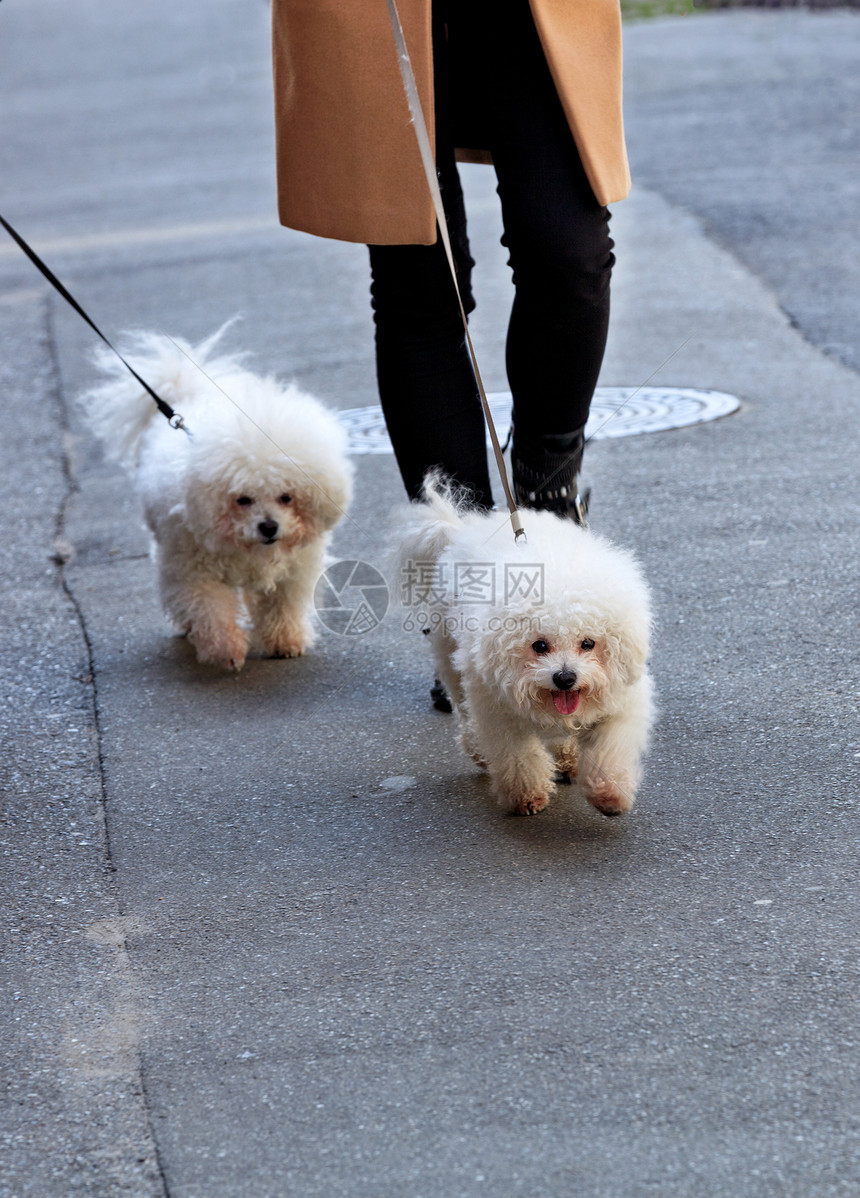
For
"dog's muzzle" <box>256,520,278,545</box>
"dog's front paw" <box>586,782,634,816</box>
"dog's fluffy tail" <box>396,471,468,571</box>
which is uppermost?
"dog's fluffy tail" <box>396,471,468,571</box>

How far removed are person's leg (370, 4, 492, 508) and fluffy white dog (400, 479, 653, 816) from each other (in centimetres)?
25

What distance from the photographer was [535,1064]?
2.10 m

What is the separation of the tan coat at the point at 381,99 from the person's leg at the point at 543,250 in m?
0.06

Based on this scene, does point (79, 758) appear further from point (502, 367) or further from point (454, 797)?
point (502, 367)

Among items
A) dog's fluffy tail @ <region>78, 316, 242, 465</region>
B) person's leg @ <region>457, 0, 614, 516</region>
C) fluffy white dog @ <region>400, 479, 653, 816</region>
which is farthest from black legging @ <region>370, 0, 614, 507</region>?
dog's fluffy tail @ <region>78, 316, 242, 465</region>

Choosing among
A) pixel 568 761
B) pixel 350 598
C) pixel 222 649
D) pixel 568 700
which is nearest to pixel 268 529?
pixel 222 649

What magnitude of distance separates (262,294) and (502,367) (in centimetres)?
229

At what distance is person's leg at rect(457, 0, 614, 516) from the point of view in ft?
9.54

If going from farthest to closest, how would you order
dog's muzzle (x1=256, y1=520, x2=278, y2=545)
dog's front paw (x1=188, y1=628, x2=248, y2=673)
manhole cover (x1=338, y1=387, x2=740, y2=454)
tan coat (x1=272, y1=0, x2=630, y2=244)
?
manhole cover (x1=338, y1=387, x2=740, y2=454) < dog's front paw (x1=188, y1=628, x2=248, y2=673) < dog's muzzle (x1=256, y1=520, x2=278, y2=545) < tan coat (x1=272, y1=0, x2=630, y2=244)

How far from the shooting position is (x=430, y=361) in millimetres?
3145

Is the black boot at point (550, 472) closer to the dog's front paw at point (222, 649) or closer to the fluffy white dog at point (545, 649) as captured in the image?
the fluffy white dog at point (545, 649)

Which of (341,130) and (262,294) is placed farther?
(262,294)

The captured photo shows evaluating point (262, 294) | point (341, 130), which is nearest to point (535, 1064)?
point (341, 130)

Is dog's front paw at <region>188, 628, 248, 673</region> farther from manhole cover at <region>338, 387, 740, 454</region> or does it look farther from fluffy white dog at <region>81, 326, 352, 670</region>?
manhole cover at <region>338, 387, 740, 454</region>
